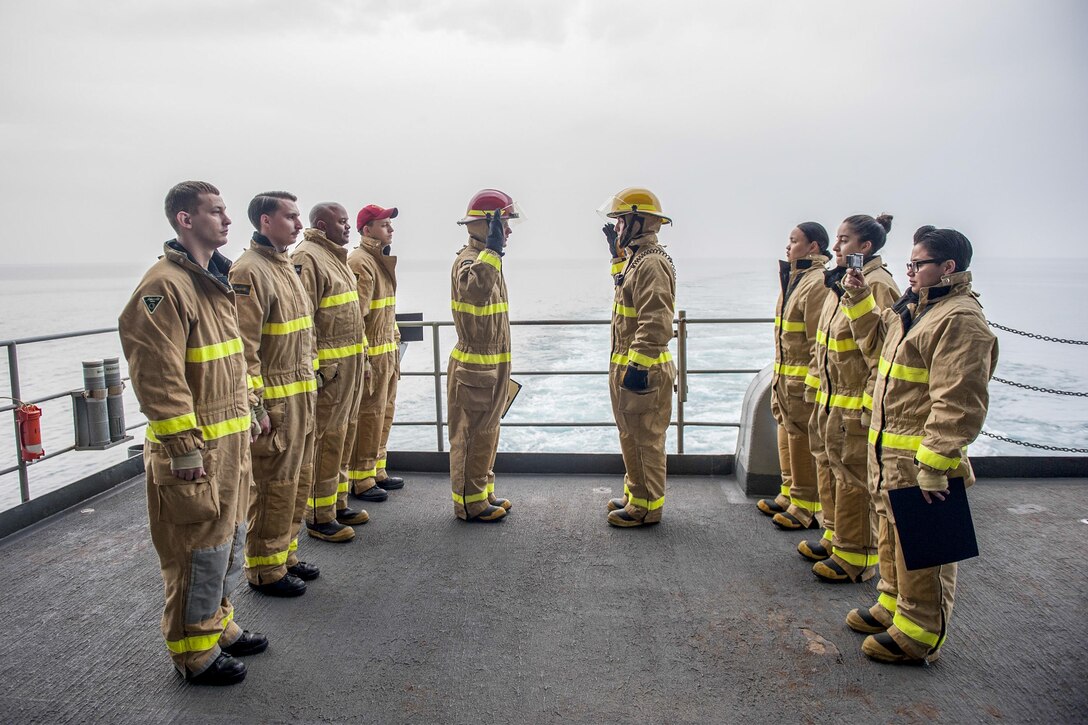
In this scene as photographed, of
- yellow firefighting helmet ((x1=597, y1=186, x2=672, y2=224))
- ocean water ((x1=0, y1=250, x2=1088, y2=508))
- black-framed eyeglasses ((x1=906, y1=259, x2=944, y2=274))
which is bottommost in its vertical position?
ocean water ((x1=0, y1=250, x2=1088, y2=508))

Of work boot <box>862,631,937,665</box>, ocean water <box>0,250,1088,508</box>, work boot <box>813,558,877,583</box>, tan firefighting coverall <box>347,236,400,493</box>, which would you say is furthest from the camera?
ocean water <box>0,250,1088,508</box>

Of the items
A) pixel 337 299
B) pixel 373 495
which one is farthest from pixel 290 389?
pixel 373 495

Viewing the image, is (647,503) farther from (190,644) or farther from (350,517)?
(190,644)

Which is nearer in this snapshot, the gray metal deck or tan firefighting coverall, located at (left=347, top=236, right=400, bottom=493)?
the gray metal deck

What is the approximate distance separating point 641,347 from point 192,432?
248 cm

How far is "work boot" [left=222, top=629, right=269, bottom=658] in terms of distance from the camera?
2.88 metres

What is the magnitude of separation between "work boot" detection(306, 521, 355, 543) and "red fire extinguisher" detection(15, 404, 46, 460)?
1.89m

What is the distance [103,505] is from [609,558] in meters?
3.42

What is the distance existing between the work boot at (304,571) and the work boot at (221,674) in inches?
36.4

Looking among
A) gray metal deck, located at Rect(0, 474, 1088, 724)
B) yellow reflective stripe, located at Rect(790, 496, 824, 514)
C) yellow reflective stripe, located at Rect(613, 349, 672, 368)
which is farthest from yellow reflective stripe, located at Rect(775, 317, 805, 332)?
gray metal deck, located at Rect(0, 474, 1088, 724)

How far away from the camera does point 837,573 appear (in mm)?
3531

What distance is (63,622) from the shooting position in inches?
124

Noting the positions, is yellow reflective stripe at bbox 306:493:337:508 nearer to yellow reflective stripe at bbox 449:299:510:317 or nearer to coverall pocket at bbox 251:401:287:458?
coverall pocket at bbox 251:401:287:458

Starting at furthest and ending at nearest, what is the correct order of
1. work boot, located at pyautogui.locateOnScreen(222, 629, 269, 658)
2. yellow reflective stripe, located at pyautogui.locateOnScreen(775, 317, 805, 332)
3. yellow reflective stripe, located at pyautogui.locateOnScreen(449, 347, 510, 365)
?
yellow reflective stripe, located at pyautogui.locateOnScreen(449, 347, 510, 365), yellow reflective stripe, located at pyautogui.locateOnScreen(775, 317, 805, 332), work boot, located at pyautogui.locateOnScreen(222, 629, 269, 658)
